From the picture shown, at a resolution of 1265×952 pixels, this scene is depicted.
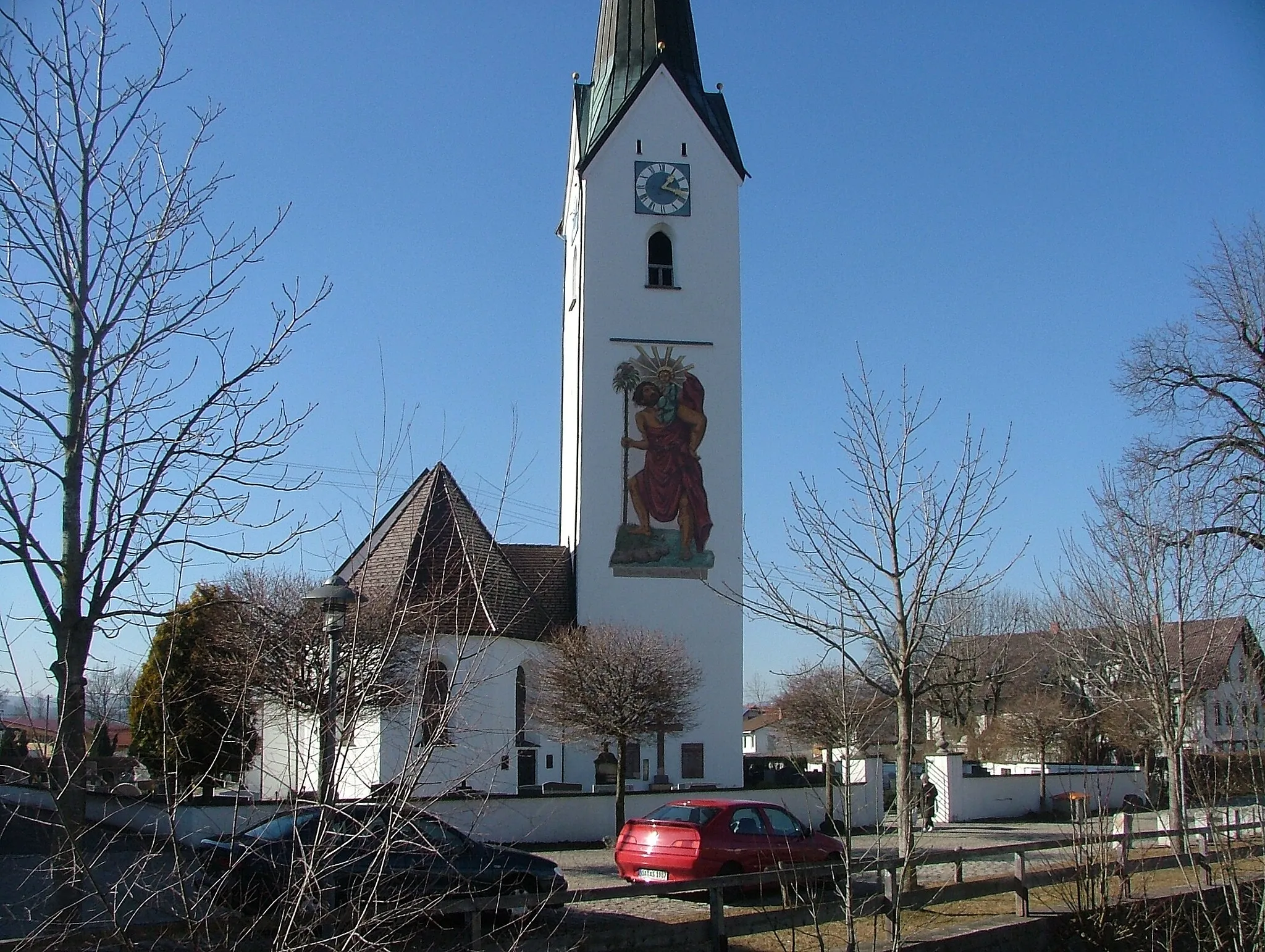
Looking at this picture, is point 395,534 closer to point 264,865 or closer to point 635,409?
point 635,409

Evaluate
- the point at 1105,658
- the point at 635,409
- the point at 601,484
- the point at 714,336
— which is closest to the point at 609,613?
the point at 601,484

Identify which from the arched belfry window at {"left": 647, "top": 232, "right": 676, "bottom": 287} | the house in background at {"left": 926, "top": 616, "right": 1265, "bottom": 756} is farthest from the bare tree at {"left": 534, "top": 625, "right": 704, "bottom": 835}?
the arched belfry window at {"left": 647, "top": 232, "right": 676, "bottom": 287}

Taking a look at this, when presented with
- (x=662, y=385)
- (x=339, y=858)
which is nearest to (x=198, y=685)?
(x=662, y=385)

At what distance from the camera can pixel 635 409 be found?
3516 centimetres

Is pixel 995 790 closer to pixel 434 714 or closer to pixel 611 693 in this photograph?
pixel 611 693

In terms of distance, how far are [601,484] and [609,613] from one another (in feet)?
11.8

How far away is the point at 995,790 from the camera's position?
108ft

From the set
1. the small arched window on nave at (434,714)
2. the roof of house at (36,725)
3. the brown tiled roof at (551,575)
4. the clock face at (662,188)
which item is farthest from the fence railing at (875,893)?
the clock face at (662,188)

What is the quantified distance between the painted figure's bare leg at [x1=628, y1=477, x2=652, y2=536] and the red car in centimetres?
1792

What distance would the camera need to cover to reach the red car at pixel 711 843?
15.5 meters

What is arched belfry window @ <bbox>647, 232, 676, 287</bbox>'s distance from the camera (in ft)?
121

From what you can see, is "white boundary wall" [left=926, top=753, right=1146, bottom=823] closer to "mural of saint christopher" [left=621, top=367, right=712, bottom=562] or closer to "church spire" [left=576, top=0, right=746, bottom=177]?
"mural of saint christopher" [left=621, top=367, right=712, bottom=562]

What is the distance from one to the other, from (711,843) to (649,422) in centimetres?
2058

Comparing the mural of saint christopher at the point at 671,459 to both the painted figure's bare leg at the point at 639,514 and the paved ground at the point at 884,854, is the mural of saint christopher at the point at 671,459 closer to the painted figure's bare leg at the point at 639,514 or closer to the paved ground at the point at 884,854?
the painted figure's bare leg at the point at 639,514
